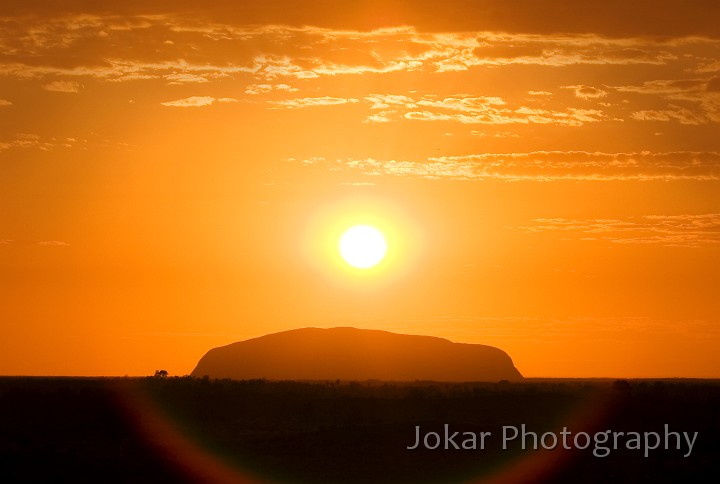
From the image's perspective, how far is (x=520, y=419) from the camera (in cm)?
5519

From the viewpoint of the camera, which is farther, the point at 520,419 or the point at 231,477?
the point at 520,419

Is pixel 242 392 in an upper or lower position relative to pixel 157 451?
upper

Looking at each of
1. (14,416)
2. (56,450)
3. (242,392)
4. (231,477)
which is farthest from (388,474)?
(242,392)

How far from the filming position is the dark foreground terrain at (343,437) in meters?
39.8

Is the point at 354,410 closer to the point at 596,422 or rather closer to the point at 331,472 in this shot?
the point at 596,422

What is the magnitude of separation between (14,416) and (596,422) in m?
29.0

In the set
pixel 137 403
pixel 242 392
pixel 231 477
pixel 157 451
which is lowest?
pixel 231 477

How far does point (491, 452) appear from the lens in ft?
143

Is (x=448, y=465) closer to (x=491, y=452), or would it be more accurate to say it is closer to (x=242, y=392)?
(x=491, y=452)

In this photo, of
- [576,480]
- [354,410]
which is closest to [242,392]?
[354,410]

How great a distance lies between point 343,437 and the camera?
4722 cm

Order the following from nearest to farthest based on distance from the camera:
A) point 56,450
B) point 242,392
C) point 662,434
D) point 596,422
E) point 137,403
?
point 56,450 < point 662,434 < point 596,422 < point 137,403 < point 242,392

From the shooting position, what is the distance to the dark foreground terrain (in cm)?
3978

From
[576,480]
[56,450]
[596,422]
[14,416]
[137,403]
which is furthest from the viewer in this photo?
[137,403]
